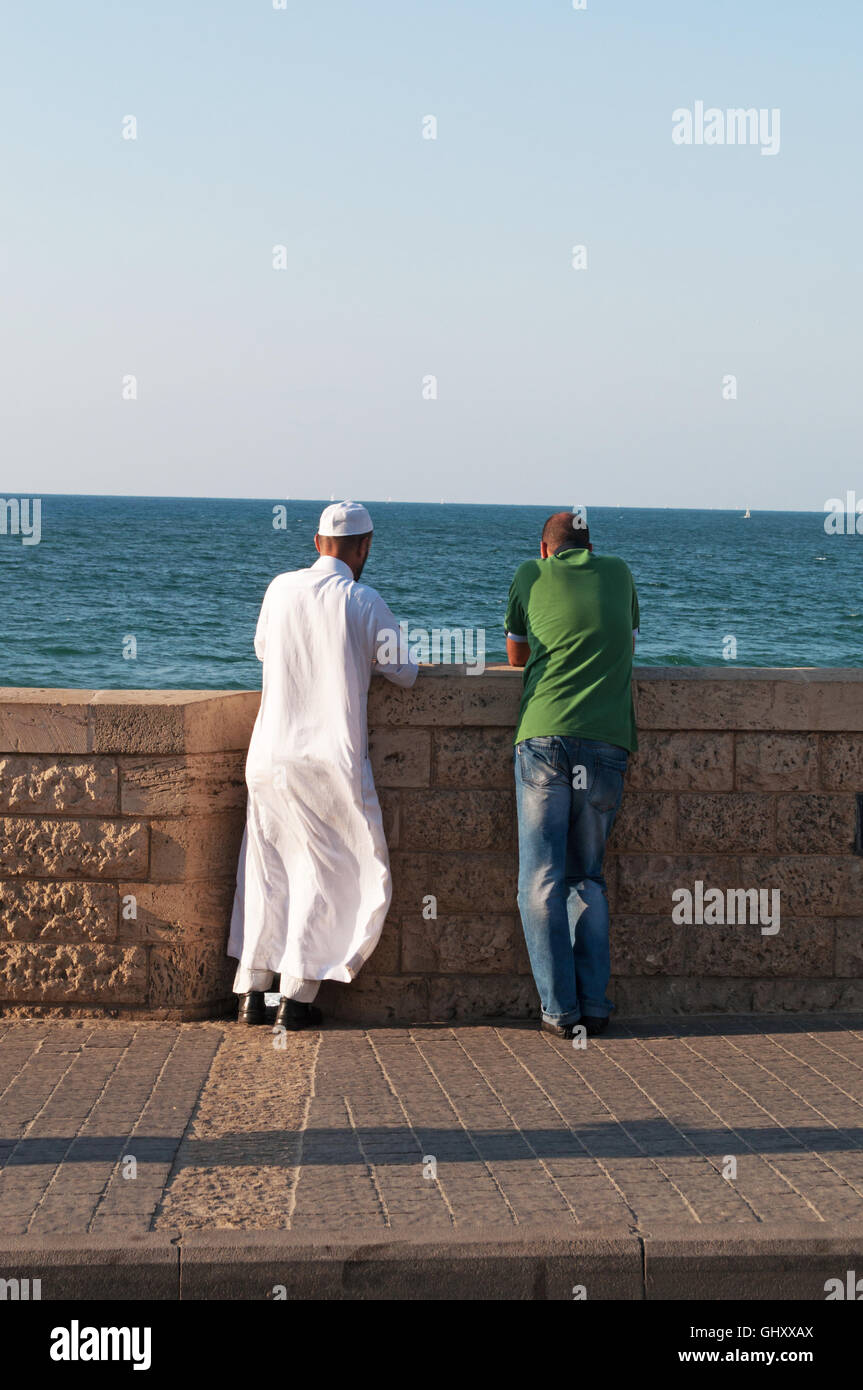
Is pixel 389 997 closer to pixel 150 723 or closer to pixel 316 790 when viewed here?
pixel 316 790

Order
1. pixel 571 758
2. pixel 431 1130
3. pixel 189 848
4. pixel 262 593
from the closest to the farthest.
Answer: pixel 431 1130
pixel 571 758
pixel 189 848
pixel 262 593

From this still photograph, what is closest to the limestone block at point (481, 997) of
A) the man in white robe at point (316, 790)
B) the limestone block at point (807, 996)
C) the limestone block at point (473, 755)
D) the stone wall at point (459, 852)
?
the stone wall at point (459, 852)

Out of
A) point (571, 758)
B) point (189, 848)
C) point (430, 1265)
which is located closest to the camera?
point (430, 1265)

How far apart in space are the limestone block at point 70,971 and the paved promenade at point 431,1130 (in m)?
0.15

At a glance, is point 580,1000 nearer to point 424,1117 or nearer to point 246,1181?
point 424,1117

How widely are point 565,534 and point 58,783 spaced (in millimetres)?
2165

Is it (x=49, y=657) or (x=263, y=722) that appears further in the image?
(x=49, y=657)

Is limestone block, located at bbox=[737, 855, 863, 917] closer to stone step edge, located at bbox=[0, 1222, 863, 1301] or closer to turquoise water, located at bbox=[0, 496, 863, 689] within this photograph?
stone step edge, located at bbox=[0, 1222, 863, 1301]

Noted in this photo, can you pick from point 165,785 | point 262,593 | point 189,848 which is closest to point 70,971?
point 189,848

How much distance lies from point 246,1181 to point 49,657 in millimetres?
35278

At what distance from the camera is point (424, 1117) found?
4652mm

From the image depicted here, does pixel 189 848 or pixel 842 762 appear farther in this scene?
pixel 842 762

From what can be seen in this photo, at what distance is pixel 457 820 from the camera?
587cm
